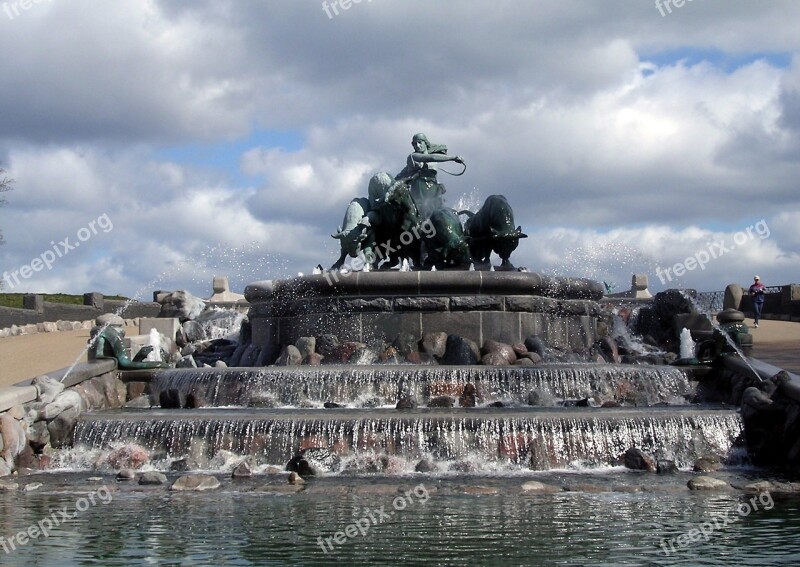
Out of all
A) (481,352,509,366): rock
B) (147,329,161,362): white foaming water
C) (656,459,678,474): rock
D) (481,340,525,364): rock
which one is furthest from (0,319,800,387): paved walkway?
(656,459,678,474): rock

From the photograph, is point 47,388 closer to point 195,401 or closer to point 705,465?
point 195,401

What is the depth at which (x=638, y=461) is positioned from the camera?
12.4 meters

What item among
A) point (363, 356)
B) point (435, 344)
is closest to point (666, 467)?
point (435, 344)

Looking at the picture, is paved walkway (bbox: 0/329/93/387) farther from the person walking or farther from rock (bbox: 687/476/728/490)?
the person walking

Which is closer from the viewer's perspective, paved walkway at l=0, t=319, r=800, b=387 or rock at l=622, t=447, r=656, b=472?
rock at l=622, t=447, r=656, b=472

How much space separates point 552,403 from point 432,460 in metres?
3.56

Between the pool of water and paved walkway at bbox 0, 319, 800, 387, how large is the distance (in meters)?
8.01

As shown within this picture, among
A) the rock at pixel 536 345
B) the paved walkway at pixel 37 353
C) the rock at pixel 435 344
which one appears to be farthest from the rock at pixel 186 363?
the rock at pixel 536 345

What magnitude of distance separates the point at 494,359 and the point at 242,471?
7.39 meters
